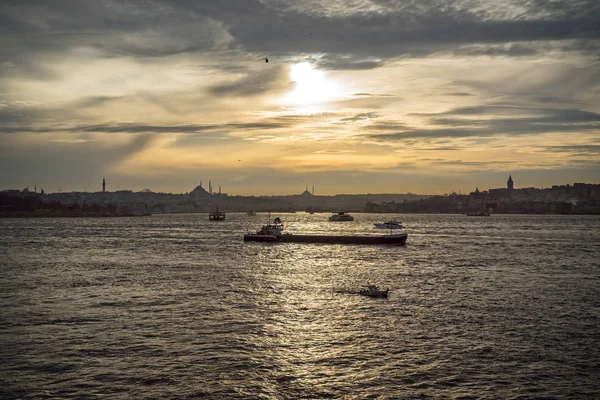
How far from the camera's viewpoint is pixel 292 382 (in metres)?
22.5

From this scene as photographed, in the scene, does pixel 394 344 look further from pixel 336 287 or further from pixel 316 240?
pixel 316 240

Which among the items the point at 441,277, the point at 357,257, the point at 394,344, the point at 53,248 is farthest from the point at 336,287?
the point at 53,248

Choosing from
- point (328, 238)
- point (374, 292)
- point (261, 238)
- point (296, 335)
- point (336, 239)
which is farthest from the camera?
point (328, 238)

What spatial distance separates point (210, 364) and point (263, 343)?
428 centimetres

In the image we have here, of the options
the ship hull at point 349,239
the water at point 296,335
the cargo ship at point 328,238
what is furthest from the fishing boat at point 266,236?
the water at point 296,335

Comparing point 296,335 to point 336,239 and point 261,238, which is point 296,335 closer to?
point 336,239

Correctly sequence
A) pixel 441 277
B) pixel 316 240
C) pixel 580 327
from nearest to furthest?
1. pixel 580 327
2. pixel 441 277
3. pixel 316 240

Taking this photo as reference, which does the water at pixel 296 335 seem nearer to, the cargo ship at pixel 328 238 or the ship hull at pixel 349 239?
the ship hull at pixel 349 239

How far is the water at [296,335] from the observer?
874 inches

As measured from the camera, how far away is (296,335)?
30031 millimetres

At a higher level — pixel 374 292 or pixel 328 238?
pixel 374 292

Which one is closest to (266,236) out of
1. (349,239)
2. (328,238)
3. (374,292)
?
(328,238)

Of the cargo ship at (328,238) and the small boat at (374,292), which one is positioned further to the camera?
the cargo ship at (328,238)

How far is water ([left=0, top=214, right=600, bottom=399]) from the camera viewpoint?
2219 cm
